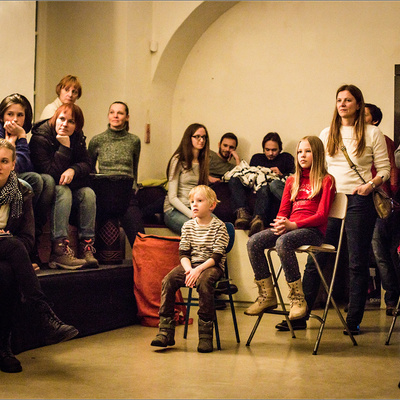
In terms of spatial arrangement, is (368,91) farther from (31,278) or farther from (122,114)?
(31,278)

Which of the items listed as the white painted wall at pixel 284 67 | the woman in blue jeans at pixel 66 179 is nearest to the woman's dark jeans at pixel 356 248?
the woman in blue jeans at pixel 66 179

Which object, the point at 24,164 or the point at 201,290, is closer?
the point at 201,290

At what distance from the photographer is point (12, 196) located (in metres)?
3.29

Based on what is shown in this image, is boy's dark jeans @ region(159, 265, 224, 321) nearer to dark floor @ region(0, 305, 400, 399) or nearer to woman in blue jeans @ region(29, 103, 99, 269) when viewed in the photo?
dark floor @ region(0, 305, 400, 399)

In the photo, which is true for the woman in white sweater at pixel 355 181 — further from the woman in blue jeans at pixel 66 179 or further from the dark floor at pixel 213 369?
the woman in blue jeans at pixel 66 179

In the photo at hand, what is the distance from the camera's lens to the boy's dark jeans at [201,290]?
3602 mm

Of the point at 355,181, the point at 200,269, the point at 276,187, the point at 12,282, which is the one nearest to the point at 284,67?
the point at 276,187

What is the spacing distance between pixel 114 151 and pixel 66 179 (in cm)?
140

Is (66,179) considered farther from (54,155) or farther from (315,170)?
(315,170)

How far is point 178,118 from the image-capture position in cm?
712

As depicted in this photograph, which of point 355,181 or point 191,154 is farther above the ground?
point 191,154

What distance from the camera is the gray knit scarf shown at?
10.7 ft

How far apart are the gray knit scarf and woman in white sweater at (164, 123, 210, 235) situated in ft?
7.31

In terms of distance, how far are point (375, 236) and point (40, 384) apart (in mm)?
3144
